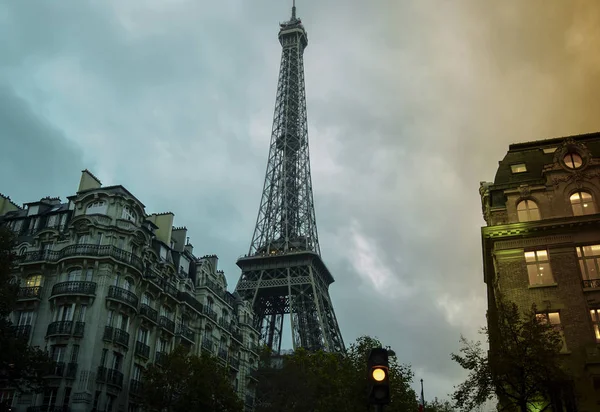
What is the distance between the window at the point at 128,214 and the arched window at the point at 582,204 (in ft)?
109

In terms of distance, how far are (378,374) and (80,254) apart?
38686mm

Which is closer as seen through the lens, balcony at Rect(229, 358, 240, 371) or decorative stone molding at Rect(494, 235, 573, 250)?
decorative stone molding at Rect(494, 235, 573, 250)

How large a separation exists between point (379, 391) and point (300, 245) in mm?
94030

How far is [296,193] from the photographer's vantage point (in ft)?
391

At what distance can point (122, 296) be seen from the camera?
4531cm

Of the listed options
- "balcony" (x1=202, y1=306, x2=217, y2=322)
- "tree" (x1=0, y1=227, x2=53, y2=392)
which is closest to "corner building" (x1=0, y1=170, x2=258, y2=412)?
"balcony" (x1=202, y1=306, x2=217, y2=322)

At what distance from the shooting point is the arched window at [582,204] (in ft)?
128

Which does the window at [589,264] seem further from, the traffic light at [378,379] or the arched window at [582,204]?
the traffic light at [378,379]

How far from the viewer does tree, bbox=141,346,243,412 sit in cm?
4059

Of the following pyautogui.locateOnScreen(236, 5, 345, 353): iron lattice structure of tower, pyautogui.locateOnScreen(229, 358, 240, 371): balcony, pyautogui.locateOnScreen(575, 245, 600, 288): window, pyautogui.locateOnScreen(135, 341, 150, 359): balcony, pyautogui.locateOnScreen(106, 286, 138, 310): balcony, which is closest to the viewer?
pyautogui.locateOnScreen(575, 245, 600, 288): window

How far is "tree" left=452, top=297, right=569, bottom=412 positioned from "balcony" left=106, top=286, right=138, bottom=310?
2470 centimetres

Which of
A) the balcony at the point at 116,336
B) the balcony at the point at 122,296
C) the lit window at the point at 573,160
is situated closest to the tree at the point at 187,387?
the balcony at the point at 116,336

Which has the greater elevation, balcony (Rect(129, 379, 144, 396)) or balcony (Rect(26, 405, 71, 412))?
balcony (Rect(129, 379, 144, 396))

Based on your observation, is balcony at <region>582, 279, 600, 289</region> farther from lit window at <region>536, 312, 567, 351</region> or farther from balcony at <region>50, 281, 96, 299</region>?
balcony at <region>50, 281, 96, 299</region>
